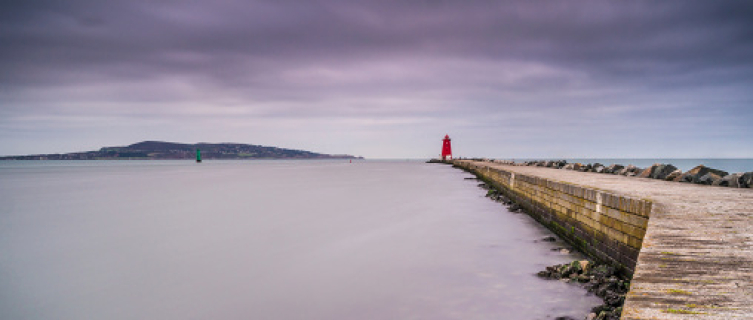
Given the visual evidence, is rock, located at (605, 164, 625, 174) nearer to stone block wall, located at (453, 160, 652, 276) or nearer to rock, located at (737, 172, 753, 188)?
stone block wall, located at (453, 160, 652, 276)

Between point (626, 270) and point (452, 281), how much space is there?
1970mm

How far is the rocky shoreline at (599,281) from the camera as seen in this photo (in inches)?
166

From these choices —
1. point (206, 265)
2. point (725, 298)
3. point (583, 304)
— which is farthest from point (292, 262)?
point (725, 298)

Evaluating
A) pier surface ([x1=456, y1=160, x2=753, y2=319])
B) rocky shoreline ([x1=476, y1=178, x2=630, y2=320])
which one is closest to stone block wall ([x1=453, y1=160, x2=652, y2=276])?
rocky shoreline ([x1=476, y1=178, x2=630, y2=320])

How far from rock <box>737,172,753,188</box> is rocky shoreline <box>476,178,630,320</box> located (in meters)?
3.89

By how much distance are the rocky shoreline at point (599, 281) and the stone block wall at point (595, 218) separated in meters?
0.18

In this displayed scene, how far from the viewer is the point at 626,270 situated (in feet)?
16.8

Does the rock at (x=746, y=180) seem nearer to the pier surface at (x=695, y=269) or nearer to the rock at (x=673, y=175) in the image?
the rock at (x=673, y=175)

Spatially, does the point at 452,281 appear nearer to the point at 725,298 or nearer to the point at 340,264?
the point at 340,264

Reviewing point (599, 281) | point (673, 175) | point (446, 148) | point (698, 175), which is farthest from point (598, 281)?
point (446, 148)

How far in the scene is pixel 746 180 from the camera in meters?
7.82

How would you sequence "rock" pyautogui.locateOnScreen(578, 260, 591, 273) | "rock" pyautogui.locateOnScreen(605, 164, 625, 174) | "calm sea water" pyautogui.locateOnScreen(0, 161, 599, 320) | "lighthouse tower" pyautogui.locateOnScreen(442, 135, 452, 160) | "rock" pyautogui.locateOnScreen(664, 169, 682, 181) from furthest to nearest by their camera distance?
"lighthouse tower" pyautogui.locateOnScreen(442, 135, 452, 160) → "rock" pyautogui.locateOnScreen(605, 164, 625, 174) → "rock" pyautogui.locateOnScreen(664, 169, 682, 181) → "rock" pyautogui.locateOnScreen(578, 260, 591, 273) → "calm sea water" pyautogui.locateOnScreen(0, 161, 599, 320)

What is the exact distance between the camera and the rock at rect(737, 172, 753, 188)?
304 inches

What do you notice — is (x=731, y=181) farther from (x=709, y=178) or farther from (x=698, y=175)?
(x=698, y=175)
